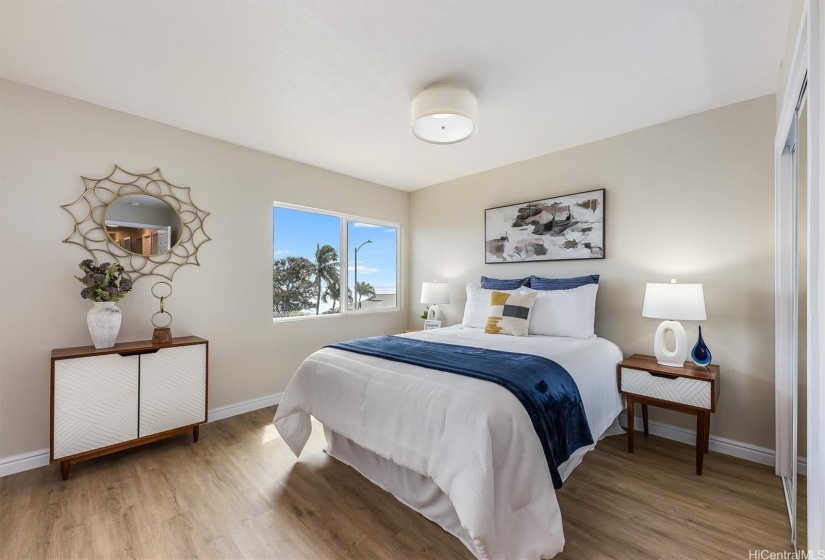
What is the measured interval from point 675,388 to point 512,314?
119 cm

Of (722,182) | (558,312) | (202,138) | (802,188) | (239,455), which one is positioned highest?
(202,138)

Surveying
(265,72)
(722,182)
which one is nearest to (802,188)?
(722,182)

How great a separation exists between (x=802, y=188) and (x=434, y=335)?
2.29 meters

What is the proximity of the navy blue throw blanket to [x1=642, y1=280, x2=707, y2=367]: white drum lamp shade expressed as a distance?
3.03 feet

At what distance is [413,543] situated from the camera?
1.68 meters

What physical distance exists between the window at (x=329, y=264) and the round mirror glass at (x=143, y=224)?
95 cm

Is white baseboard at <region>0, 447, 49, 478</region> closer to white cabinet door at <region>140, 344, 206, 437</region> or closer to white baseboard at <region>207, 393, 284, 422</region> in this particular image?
white cabinet door at <region>140, 344, 206, 437</region>

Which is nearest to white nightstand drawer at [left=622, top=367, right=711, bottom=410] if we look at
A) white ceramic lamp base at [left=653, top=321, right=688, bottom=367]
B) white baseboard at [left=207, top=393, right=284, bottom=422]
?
white ceramic lamp base at [left=653, top=321, right=688, bottom=367]

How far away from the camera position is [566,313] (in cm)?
293

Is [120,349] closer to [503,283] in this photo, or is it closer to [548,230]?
[503,283]

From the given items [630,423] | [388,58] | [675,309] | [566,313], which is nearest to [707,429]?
[630,423]

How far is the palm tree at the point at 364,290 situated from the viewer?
446cm

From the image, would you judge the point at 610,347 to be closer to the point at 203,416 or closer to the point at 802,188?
the point at 802,188

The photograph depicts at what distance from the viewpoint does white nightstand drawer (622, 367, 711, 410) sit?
7.43 ft
